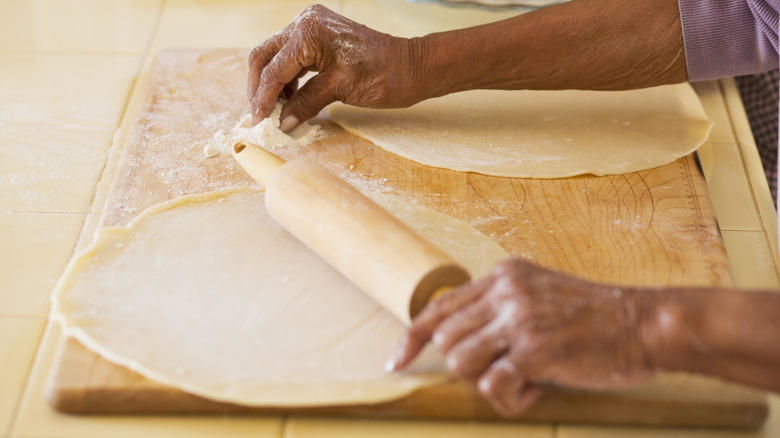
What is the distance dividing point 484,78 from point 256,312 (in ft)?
2.33

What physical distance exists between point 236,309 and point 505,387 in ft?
1.37

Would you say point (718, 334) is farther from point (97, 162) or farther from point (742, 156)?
point (97, 162)

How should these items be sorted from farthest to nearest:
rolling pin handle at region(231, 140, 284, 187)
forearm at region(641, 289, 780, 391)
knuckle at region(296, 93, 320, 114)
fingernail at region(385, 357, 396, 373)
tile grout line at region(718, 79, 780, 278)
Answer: knuckle at region(296, 93, 320, 114) → tile grout line at region(718, 79, 780, 278) → rolling pin handle at region(231, 140, 284, 187) → fingernail at region(385, 357, 396, 373) → forearm at region(641, 289, 780, 391)

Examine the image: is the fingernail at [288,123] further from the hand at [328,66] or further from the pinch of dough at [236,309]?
the pinch of dough at [236,309]

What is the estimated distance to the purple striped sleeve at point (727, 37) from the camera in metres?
1.47

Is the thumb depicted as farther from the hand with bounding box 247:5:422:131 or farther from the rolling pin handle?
the rolling pin handle

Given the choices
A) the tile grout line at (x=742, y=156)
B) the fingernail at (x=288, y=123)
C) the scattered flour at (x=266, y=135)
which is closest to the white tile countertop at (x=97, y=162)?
the tile grout line at (x=742, y=156)

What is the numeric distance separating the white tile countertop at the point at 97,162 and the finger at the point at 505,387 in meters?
0.12

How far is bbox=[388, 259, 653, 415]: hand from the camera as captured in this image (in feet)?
3.02

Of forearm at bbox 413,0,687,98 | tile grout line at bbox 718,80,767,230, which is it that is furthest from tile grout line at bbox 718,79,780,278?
forearm at bbox 413,0,687,98

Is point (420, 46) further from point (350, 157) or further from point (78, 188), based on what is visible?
point (78, 188)

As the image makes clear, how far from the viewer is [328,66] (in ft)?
4.96

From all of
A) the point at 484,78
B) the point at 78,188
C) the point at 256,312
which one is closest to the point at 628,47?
the point at 484,78

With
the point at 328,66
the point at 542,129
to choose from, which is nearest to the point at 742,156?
the point at 542,129
